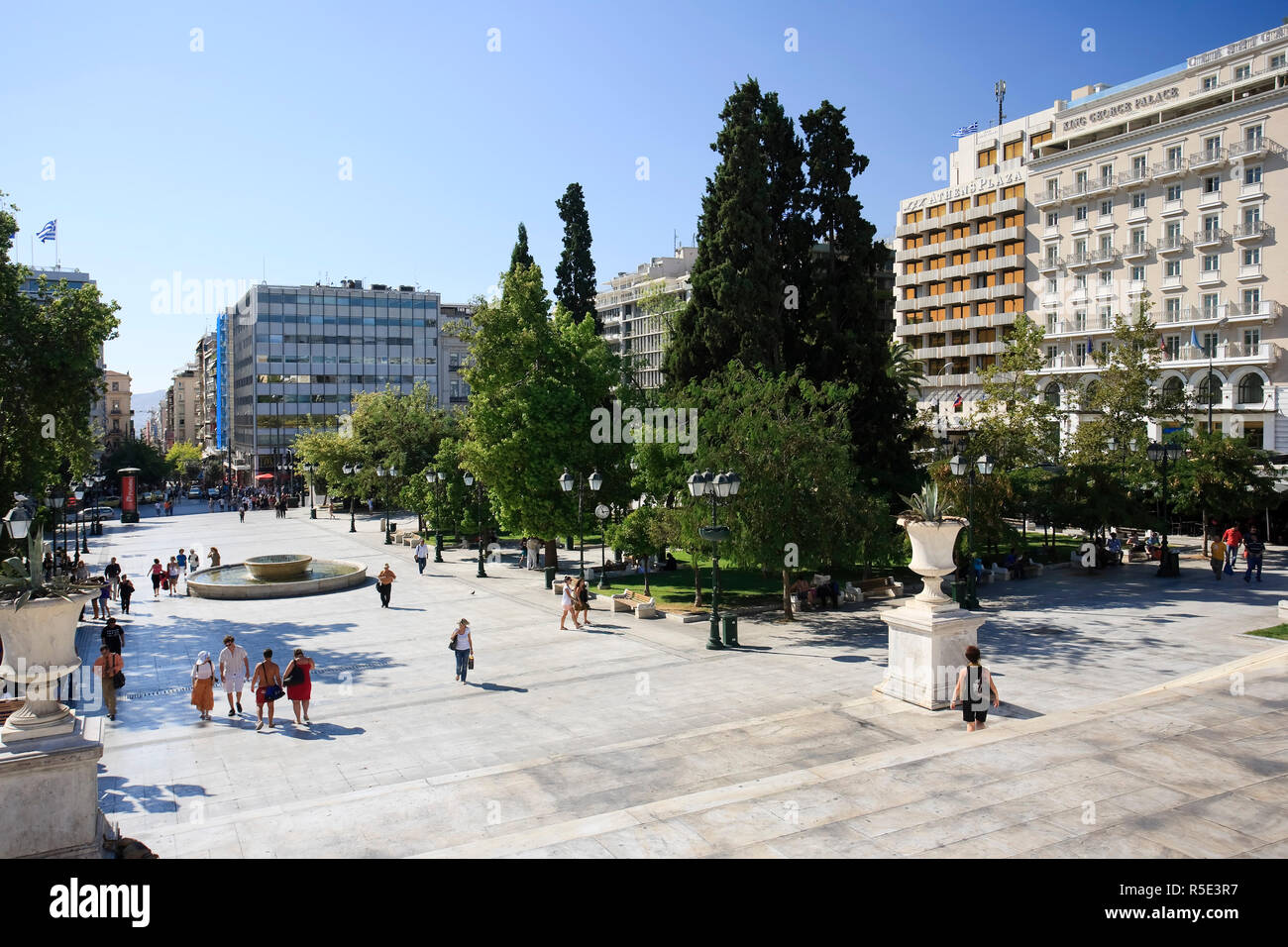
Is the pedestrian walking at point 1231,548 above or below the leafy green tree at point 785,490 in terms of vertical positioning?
below

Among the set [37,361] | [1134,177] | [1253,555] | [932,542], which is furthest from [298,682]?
[1134,177]

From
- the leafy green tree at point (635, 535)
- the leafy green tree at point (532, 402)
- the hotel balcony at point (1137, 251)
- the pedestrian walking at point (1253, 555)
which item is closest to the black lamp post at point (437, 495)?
the leafy green tree at point (532, 402)

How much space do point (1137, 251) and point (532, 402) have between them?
3969 centimetres

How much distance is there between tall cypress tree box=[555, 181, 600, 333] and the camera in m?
46.0

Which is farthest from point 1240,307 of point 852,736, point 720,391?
point 852,736

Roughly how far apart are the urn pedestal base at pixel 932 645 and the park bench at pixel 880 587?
45.8ft

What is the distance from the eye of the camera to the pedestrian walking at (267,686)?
50.1 feet

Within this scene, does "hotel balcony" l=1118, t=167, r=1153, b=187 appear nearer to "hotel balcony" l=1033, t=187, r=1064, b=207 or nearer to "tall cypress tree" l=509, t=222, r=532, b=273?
"hotel balcony" l=1033, t=187, r=1064, b=207

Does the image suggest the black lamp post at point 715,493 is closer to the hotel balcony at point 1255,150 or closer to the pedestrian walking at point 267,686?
the pedestrian walking at point 267,686

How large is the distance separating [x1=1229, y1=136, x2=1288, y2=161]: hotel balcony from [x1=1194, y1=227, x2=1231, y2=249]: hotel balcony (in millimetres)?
3624

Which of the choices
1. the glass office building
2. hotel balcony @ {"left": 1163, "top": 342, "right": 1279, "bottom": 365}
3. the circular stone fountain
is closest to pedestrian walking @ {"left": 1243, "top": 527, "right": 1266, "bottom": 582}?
hotel balcony @ {"left": 1163, "top": 342, "right": 1279, "bottom": 365}

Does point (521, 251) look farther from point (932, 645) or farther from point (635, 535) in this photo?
point (932, 645)

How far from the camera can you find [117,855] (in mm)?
8195

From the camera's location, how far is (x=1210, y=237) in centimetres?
4816
